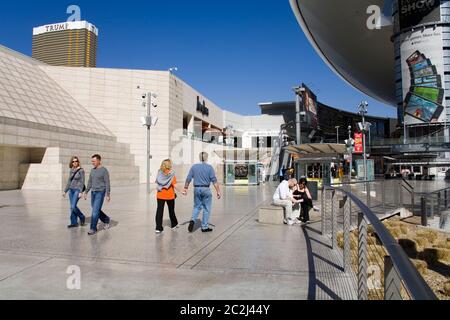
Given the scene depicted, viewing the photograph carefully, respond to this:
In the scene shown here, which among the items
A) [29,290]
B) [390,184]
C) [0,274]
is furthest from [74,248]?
[390,184]

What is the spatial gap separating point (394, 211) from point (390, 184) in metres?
1.31

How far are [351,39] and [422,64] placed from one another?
941 inches

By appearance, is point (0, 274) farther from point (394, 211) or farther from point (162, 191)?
point (394, 211)

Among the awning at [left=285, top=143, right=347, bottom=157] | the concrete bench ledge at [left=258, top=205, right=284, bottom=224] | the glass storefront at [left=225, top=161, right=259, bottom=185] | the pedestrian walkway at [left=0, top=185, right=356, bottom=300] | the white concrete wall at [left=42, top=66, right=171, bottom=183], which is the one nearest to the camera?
the pedestrian walkway at [left=0, top=185, right=356, bottom=300]

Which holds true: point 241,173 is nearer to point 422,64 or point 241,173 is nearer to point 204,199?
point 204,199

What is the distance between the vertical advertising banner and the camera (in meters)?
45.2

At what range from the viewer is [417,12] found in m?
46.6

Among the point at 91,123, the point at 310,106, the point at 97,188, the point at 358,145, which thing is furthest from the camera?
the point at 310,106

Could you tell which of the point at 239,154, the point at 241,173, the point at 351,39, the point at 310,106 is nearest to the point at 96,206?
the point at 241,173

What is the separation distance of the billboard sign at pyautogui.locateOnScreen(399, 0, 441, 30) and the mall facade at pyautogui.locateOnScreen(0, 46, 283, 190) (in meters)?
23.8

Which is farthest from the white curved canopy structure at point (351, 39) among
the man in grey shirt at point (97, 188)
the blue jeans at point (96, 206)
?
the blue jeans at point (96, 206)

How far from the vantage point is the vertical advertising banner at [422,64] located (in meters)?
45.2

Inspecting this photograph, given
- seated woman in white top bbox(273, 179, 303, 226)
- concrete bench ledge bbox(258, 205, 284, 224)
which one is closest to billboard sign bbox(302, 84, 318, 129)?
seated woman in white top bbox(273, 179, 303, 226)

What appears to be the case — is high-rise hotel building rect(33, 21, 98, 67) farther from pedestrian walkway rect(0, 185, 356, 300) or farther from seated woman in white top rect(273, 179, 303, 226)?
pedestrian walkway rect(0, 185, 356, 300)
